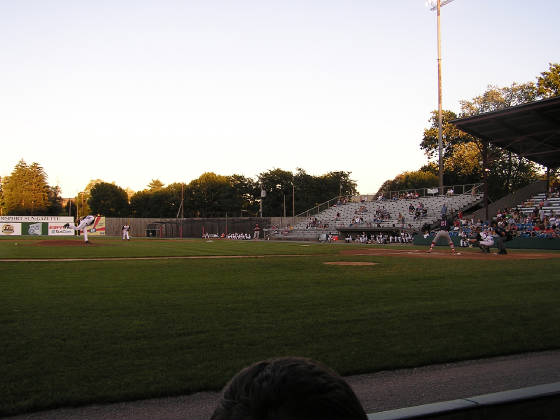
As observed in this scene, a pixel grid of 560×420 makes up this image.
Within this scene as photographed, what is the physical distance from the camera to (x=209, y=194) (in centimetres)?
9775

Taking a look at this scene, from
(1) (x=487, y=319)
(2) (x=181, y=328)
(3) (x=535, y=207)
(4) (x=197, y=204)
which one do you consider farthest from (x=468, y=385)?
(4) (x=197, y=204)

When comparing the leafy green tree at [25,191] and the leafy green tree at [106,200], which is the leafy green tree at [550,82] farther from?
the leafy green tree at [25,191]

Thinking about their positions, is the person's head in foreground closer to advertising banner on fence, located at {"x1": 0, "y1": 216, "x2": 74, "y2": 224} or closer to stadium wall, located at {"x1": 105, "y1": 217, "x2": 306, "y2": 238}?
stadium wall, located at {"x1": 105, "y1": 217, "x2": 306, "y2": 238}

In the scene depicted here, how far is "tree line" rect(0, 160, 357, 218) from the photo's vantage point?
95875 mm

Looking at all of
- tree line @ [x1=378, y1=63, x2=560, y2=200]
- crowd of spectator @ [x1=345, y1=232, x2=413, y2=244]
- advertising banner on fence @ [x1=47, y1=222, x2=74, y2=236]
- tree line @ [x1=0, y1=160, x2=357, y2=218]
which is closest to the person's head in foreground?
crowd of spectator @ [x1=345, y1=232, x2=413, y2=244]

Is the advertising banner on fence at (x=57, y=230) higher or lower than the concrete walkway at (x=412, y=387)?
higher

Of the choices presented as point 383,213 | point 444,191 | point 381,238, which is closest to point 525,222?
point 381,238

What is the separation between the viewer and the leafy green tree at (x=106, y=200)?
103812mm

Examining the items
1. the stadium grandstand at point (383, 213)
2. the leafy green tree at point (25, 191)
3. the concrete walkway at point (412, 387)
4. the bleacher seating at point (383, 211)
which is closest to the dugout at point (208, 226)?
the stadium grandstand at point (383, 213)

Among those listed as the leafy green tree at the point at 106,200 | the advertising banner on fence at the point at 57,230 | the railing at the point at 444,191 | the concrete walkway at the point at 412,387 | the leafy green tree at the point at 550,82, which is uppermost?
the leafy green tree at the point at 550,82

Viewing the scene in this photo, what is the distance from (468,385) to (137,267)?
1392 cm

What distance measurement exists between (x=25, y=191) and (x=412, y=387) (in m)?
109

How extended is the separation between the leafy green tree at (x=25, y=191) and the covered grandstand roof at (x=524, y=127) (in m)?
91.9

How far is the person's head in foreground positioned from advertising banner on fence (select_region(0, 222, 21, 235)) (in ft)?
238
